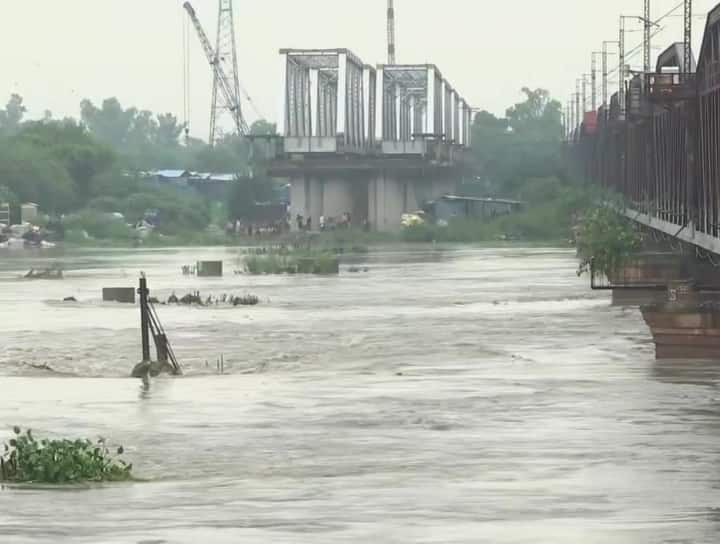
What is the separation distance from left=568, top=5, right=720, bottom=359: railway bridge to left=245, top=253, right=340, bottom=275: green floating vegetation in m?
13.6

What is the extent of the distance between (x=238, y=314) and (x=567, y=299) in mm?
11620

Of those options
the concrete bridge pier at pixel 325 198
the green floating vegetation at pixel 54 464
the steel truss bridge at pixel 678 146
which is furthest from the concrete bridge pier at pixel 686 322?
the concrete bridge pier at pixel 325 198

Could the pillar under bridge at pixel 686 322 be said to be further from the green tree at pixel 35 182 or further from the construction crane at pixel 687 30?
the green tree at pixel 35 182

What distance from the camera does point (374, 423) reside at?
103ft

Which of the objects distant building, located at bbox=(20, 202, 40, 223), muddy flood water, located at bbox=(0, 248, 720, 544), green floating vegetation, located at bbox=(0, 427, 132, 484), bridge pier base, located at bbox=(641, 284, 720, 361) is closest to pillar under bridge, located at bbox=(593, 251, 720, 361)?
bridge pier base, located at bbox=(641, 284, 720, 361)

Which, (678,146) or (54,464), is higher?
(678,146)

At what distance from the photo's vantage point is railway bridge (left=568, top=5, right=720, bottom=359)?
40750 millimetres

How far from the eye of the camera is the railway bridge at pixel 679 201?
40.8 m

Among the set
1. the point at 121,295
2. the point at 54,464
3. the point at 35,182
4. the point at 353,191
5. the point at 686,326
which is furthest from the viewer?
the point at 35,182

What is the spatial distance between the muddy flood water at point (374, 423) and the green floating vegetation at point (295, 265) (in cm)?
2796

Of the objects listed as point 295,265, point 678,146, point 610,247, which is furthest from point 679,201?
point 295,265

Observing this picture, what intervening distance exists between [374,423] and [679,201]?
33.5 meters

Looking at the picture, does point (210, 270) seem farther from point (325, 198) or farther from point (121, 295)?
point (325, 198)

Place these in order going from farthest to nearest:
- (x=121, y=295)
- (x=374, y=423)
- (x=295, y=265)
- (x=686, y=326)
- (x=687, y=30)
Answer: (x=295, y=265)
(x=121, y=295)
(x=687, y=30)
(x=686, y=326)
(x=374, y=423)
